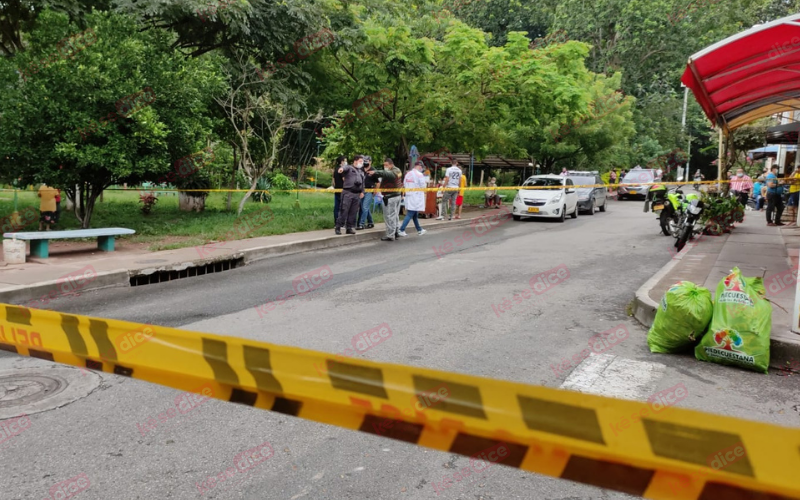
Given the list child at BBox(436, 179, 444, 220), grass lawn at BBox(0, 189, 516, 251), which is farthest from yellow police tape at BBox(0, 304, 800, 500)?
child at BBox(436, 179, 444, 220)

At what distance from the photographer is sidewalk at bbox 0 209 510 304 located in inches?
310

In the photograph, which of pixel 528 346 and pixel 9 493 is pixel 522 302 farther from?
pixel 9 493

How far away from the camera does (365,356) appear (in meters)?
5.22

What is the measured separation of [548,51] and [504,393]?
2131 centimetres

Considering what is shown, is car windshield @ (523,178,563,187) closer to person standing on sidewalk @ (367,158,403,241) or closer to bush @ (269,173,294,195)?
person standing on sidewalk @ (367,158,403,241)

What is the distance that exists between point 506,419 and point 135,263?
29.7ft

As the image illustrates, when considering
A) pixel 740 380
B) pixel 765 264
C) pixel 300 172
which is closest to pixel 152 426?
pixel 740 380

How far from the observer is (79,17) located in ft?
43.7

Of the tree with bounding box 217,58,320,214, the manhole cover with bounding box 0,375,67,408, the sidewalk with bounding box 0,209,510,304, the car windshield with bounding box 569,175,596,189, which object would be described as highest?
the tree with bounding box 217,58,320,214

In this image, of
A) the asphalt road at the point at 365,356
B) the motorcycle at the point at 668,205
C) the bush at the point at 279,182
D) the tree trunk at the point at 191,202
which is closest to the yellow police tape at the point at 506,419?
the asphalt road at the point at 365,356

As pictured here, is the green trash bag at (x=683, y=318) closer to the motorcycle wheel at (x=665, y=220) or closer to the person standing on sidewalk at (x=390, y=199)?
the person standing on sidewalk at (x=390, y=199)

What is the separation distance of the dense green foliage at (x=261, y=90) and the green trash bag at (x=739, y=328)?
10.1m

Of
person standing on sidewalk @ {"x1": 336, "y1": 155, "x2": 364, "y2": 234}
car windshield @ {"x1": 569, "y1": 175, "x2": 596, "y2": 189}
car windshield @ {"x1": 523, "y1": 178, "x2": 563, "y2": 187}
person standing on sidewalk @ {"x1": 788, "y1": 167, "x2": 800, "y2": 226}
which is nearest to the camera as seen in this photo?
person standing on sidewalk @ {"x1": 336, "y1": 155, "x2": 364, "y2": 234}

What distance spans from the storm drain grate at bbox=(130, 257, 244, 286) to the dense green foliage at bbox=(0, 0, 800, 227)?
3.05 m
